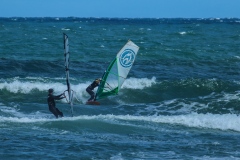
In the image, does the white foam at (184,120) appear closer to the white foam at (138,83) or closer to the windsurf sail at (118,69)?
the windsurf sail at (118,69)

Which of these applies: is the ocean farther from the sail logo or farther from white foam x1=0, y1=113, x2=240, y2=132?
the sail logo

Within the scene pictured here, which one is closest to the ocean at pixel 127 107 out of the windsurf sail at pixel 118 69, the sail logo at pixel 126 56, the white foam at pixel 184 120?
the white foam at pixel 184 120

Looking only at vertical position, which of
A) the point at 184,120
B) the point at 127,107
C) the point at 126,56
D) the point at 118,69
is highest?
the point at 126,56

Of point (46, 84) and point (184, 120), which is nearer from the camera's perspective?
point (184, 120)

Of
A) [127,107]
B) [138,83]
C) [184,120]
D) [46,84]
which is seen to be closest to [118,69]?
[127,107]

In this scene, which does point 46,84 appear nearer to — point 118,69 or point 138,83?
point 138,83

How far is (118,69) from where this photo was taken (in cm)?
1880

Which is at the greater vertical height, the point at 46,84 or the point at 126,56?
the point at 126,56

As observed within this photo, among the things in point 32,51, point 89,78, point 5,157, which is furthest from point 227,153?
point 32,51

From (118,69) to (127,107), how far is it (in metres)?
2.56

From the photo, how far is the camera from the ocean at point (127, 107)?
43.2 feet

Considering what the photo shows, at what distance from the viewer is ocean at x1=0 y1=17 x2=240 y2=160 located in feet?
43.2

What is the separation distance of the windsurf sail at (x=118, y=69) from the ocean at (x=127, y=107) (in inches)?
33.7

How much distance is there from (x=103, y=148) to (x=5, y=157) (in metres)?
2.25
